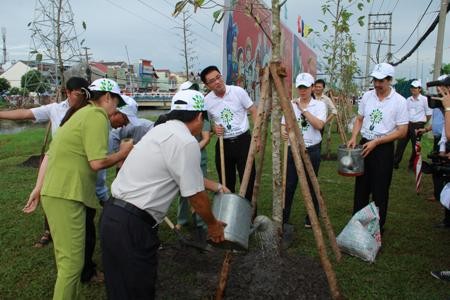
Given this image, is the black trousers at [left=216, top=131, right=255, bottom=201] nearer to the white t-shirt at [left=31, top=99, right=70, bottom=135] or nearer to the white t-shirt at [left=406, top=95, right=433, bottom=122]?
the white t-shirt at [left=31, top=99, right=70, bottom=135]

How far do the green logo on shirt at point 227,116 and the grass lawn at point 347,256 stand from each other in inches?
56.5

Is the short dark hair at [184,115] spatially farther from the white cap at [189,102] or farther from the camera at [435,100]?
the camera at [435,100]

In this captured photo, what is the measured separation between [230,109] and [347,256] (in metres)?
1.95

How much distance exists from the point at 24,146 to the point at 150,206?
1196 cm

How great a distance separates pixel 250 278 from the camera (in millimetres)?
3266

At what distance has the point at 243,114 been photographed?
4.53 m

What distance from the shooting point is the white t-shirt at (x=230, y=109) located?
14.5 ft

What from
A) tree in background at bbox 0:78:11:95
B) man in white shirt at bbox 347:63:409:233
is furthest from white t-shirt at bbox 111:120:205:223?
tree in background at bbox 0:78:11:95

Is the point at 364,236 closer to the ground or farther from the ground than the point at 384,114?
closer to the ground

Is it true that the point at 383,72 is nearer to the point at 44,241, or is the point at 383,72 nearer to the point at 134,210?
the point at 134,210

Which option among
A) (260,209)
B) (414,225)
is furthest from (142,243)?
(414,225)

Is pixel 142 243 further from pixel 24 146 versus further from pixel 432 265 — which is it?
pixel 24 146

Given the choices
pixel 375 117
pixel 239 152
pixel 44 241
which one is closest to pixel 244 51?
pixel 239 152

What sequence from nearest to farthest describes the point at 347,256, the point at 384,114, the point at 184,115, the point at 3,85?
1. the point at 184,115
2. the point at 347,256
3. the point at 384,114
4. the point at 3,85
